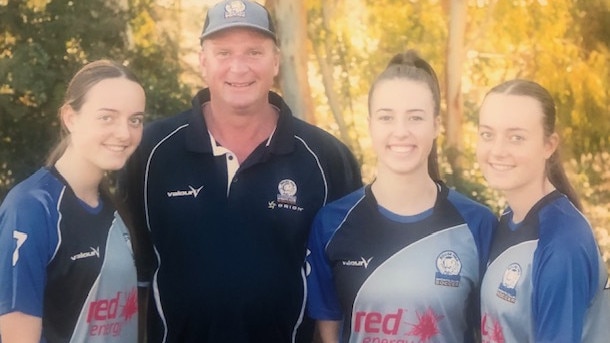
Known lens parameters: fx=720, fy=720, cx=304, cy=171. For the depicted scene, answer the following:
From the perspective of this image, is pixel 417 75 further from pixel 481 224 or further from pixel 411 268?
pixel 411 268

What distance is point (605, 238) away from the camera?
11.7 ft

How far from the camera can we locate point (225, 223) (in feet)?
9.23

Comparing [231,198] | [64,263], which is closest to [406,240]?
[231,198]

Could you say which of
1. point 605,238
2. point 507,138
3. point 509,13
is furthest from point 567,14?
point 507,138

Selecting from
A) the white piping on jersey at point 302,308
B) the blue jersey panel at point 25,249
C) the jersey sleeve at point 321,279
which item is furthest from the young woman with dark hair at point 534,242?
the blue jersey panel at point 25,249

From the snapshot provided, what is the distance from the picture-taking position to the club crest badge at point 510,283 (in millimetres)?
2268

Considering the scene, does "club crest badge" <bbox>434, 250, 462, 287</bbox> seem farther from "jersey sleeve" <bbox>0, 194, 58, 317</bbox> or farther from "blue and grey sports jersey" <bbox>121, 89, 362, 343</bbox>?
"jersey sleeve" <bbox>0, 194, 58, 317</bbox>

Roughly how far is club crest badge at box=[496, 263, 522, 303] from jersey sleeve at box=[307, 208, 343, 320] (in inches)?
24.7

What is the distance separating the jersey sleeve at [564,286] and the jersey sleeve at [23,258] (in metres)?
1.55

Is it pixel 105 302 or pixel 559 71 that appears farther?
pixel 559 71

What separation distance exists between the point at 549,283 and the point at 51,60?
10.4ft

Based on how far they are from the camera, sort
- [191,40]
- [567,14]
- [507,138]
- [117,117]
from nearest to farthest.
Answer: [507,138]
[117,117]
[567,14]
[191,40]

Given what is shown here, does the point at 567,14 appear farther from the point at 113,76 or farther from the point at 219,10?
the point at 113,76

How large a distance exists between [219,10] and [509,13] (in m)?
1.88
